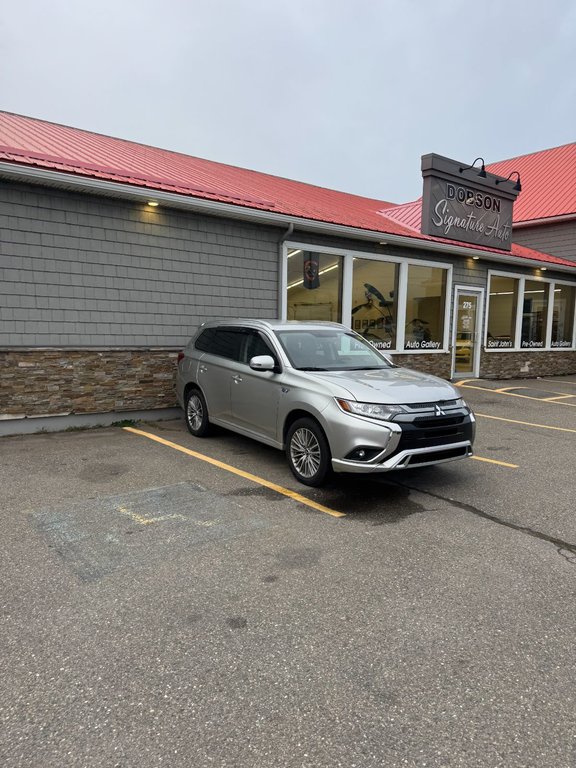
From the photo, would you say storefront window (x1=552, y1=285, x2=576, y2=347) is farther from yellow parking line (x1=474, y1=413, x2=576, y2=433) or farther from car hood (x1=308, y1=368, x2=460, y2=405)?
car hood (x1=308, y1=368, x2=460, y2=405)

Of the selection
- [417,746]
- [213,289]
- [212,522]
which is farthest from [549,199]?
[417,746]

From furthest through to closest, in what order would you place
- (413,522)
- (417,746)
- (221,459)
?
(221,459) < (413,522) < (417,746)

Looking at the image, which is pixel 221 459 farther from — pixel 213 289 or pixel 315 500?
pixel 213 289

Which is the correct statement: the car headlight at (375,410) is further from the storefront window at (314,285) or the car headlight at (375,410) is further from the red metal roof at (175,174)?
the storefront window at (314,285)

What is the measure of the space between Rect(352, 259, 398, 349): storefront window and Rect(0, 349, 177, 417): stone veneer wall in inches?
186

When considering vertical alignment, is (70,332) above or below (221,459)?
above

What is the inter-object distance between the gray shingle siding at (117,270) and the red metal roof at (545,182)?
43.7 feet

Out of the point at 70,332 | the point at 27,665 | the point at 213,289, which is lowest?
the point at 27,665

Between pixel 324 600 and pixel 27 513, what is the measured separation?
9.57 ft

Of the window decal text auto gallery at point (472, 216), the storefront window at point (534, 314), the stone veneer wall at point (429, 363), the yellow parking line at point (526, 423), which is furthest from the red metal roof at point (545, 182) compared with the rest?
the yellow parking line at point (526, 423)

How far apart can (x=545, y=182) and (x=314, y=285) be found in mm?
14616

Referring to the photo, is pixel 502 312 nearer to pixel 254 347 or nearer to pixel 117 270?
pixel 254 347

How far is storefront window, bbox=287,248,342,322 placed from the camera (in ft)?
35.2

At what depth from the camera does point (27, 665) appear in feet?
8.64
